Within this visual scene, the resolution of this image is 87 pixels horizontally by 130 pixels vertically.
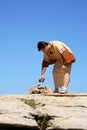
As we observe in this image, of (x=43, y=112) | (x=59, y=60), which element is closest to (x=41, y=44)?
(x=59, y=60)

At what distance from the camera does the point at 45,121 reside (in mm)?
11117

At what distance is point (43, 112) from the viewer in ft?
36.8

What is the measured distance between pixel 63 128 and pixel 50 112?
65 cm

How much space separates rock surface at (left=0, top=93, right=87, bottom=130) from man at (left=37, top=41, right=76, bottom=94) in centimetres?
167

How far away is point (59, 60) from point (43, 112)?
125 inches

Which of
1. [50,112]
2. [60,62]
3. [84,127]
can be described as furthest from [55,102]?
[60,62]

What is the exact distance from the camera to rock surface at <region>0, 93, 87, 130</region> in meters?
10.7

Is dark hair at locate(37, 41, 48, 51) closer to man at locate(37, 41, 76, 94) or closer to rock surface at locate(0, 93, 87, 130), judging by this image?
man at locate(37, 41, 76, 94)

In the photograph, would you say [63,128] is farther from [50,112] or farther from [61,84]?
[61,84]

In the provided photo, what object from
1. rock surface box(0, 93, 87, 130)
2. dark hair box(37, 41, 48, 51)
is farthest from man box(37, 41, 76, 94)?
Result: rock surface box(0, 93, 87, 130)

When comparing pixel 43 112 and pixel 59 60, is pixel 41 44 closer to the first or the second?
pixel 59 60

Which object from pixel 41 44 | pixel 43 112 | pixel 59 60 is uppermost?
pixel 41 44

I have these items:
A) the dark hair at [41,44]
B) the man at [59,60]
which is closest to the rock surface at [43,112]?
the man at [59,60]

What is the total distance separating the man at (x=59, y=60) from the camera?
1378 centimetres
